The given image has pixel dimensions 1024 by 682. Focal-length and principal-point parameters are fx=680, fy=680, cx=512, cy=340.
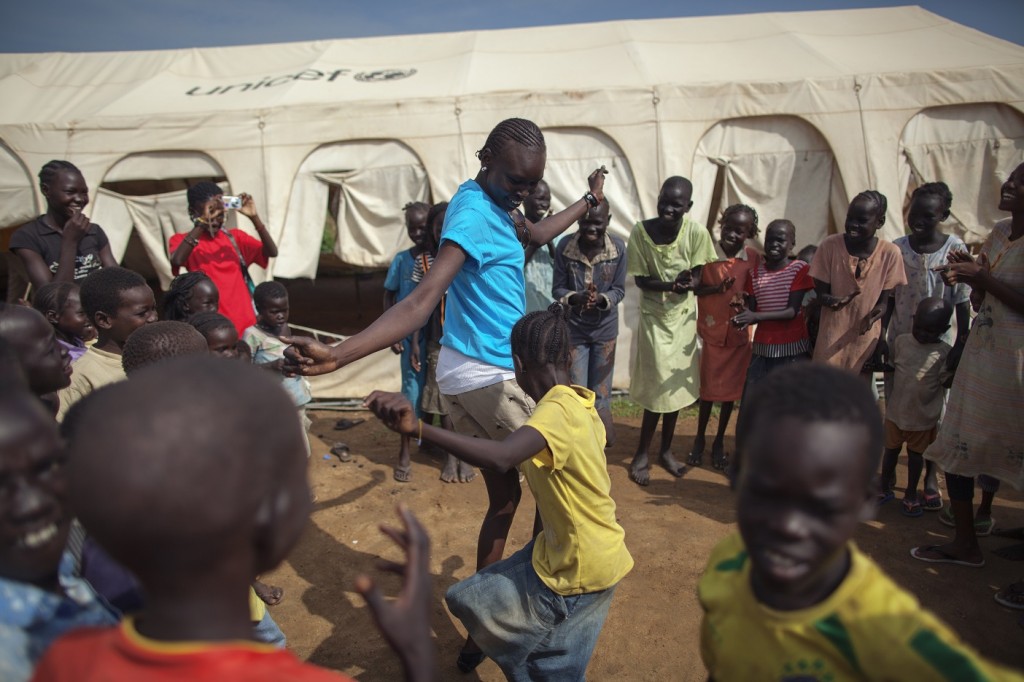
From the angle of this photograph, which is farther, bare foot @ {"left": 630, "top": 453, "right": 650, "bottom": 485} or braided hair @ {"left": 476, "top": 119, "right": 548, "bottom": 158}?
bare foot @ {"left": 630, "top": 453, "right": 650, "bottom": 485}

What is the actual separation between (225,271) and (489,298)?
3005 mm

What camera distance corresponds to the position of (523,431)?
2.05 meters

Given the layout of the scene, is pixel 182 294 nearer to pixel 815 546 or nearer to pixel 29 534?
pixel 29 534

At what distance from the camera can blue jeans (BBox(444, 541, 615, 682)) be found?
7.54 ft

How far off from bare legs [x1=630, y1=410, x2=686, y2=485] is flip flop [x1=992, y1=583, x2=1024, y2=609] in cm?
205

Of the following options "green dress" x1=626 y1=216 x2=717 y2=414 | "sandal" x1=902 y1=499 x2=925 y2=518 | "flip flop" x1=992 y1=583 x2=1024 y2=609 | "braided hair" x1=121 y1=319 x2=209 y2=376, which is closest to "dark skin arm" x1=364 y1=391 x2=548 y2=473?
"braided hair" x1=121 y1=319 x2=209 y2=376

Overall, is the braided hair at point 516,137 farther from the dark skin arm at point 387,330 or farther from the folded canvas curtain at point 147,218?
the folded canvas curtain at point 147,218

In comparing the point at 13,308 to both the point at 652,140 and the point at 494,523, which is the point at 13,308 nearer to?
the point at 494,523

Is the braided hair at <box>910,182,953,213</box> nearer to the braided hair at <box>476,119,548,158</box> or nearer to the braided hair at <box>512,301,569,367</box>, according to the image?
the braided hair at <box>476,119,548,158</box>

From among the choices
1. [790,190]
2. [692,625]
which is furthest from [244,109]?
[692,625]

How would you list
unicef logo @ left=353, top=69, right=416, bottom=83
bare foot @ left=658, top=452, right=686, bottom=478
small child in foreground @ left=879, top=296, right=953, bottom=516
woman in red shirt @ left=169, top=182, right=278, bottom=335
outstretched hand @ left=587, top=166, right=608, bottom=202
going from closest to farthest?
outstretched hand @ left=587, top=166, right=608, bottom=202 → small child in foreground @ left=879, top=296, right=953, bottom=516 → woman in red shirt @ left=169, top=182, right=278, bottom=335 → bare foot @ left=658, top=452, right=686, bottom=478 → unicef logo @ left=353, top=69, right=416, bottom=83

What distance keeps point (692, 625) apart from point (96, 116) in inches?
299

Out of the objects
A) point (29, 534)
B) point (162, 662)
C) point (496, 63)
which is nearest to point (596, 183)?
point (29, 534)

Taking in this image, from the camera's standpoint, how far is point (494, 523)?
2.90 metres
